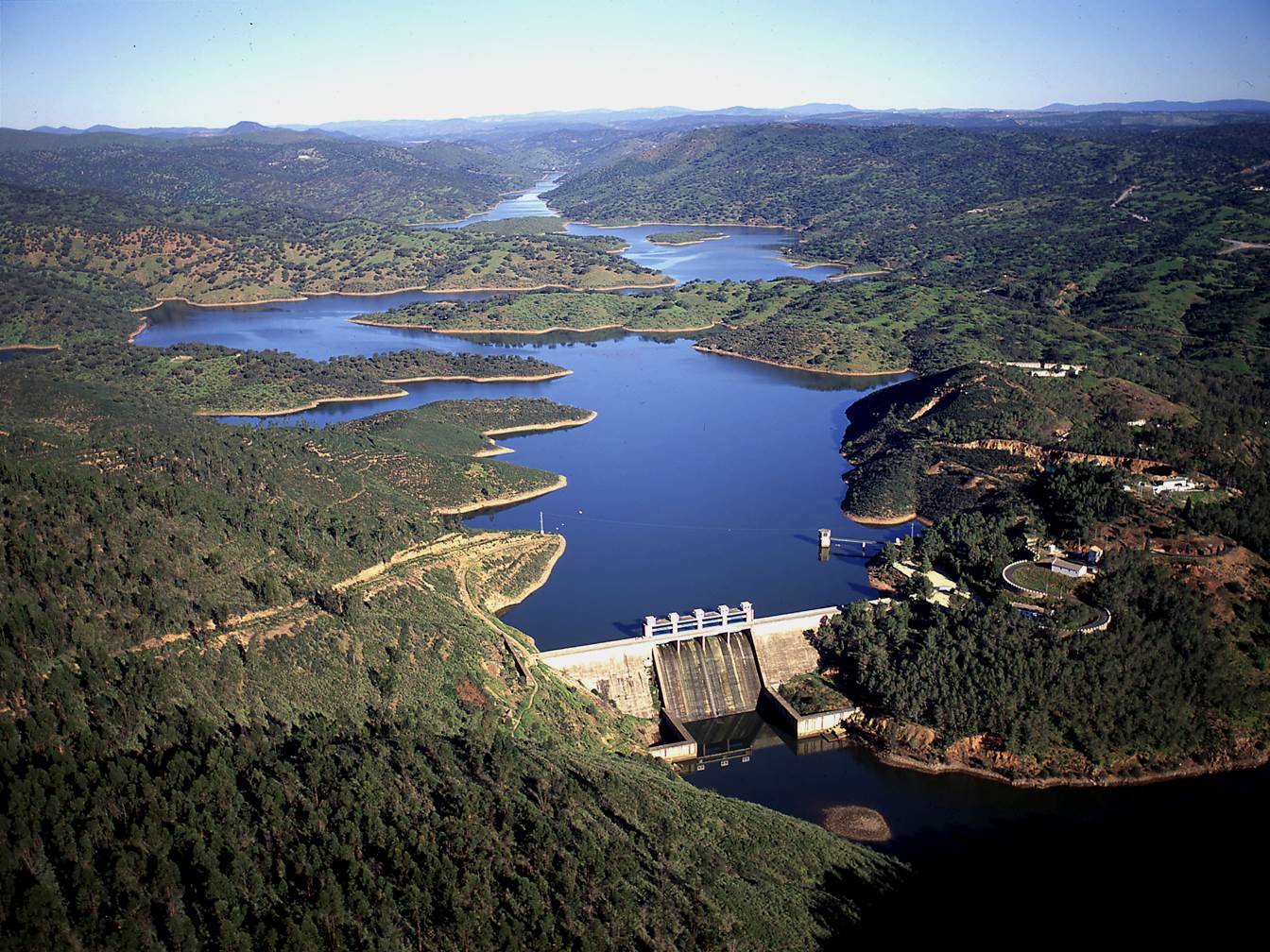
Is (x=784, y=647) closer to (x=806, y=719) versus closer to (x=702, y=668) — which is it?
(x=702, y=668)

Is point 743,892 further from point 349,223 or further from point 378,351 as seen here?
point 349,223

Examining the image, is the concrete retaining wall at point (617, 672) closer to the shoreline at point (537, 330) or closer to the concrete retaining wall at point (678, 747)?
the concrete retaining wall at point (678, 747)

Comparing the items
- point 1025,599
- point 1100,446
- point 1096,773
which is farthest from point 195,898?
point 1100,446

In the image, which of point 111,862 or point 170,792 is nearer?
point 111,862

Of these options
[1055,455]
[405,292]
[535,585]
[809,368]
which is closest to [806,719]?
[535,585]

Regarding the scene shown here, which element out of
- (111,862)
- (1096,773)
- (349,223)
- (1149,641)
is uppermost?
(349,223)

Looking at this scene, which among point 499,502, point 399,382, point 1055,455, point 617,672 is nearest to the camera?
point 617,672
